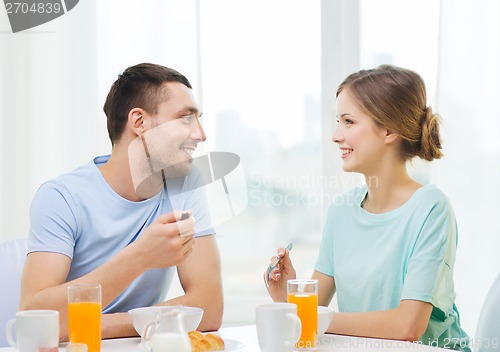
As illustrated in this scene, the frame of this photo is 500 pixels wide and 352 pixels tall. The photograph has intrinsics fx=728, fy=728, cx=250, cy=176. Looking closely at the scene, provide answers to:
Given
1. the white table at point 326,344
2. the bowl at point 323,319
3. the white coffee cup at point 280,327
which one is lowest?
the white table at point 326,344

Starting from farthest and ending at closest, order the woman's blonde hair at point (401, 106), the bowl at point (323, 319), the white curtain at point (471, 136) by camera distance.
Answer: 1. the white curtain at point (471, 136)
2. the woman's blonde hair at point (401, 106)
3. the bowl at point (323, 319)

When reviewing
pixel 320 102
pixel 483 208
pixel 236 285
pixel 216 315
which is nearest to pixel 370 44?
pixel 320 102

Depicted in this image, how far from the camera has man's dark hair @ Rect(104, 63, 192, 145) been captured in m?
1.83

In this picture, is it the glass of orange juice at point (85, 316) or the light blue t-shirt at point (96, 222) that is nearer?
the glass of orange juice at point (85, 316)

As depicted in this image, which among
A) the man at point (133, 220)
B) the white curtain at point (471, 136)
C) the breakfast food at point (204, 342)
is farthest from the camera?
the white curtain at point (471, 136)

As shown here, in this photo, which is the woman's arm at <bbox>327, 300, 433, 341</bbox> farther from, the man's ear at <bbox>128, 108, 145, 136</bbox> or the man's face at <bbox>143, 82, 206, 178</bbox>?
the man's ear at <bbox>128, 108, 145, 136</bbox>

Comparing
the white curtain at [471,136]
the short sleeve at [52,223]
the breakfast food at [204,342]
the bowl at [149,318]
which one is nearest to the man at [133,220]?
the short sleeve at [52,223]

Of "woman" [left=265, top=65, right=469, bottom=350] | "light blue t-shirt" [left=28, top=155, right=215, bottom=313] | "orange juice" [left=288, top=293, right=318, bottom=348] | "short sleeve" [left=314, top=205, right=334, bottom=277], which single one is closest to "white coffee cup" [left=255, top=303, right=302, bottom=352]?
"orange juice" [left=288, top=293, right=318, bottom=348]

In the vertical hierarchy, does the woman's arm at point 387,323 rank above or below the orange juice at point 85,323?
below

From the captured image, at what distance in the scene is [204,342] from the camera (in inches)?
49.6

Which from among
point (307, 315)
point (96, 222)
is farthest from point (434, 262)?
point (96, 222)

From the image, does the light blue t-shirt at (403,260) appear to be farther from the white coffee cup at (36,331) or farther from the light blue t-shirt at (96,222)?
the white coffee cup at (36,331)

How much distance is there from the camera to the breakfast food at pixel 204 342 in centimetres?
123

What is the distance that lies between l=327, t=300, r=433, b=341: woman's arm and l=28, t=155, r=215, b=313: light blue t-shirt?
0.40m
